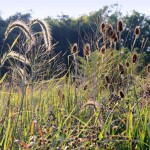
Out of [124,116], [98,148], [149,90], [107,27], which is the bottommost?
[98,148]

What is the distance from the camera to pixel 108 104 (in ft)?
11.5

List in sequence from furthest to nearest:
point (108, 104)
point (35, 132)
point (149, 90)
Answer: point (149, 90) < point (108, 104) < point (35, 132)

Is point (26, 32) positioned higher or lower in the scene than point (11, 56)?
higher

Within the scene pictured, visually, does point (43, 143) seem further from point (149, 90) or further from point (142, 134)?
point (149, 90)

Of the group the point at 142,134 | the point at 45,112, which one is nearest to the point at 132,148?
the point at 142,134

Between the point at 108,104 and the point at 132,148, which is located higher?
the point at 108,104

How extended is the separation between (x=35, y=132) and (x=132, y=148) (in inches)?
23.6

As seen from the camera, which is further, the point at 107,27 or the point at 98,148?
the point at 107,27

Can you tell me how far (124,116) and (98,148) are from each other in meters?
0.67

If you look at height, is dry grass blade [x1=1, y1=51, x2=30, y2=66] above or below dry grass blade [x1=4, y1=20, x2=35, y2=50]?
→ below

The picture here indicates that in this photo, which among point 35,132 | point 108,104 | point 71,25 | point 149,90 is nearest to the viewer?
point 35,132

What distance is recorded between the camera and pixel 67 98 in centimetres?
377

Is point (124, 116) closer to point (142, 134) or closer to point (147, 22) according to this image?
point (142, 134)

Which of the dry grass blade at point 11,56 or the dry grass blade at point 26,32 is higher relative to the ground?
the dry grass blade at point 26,32
